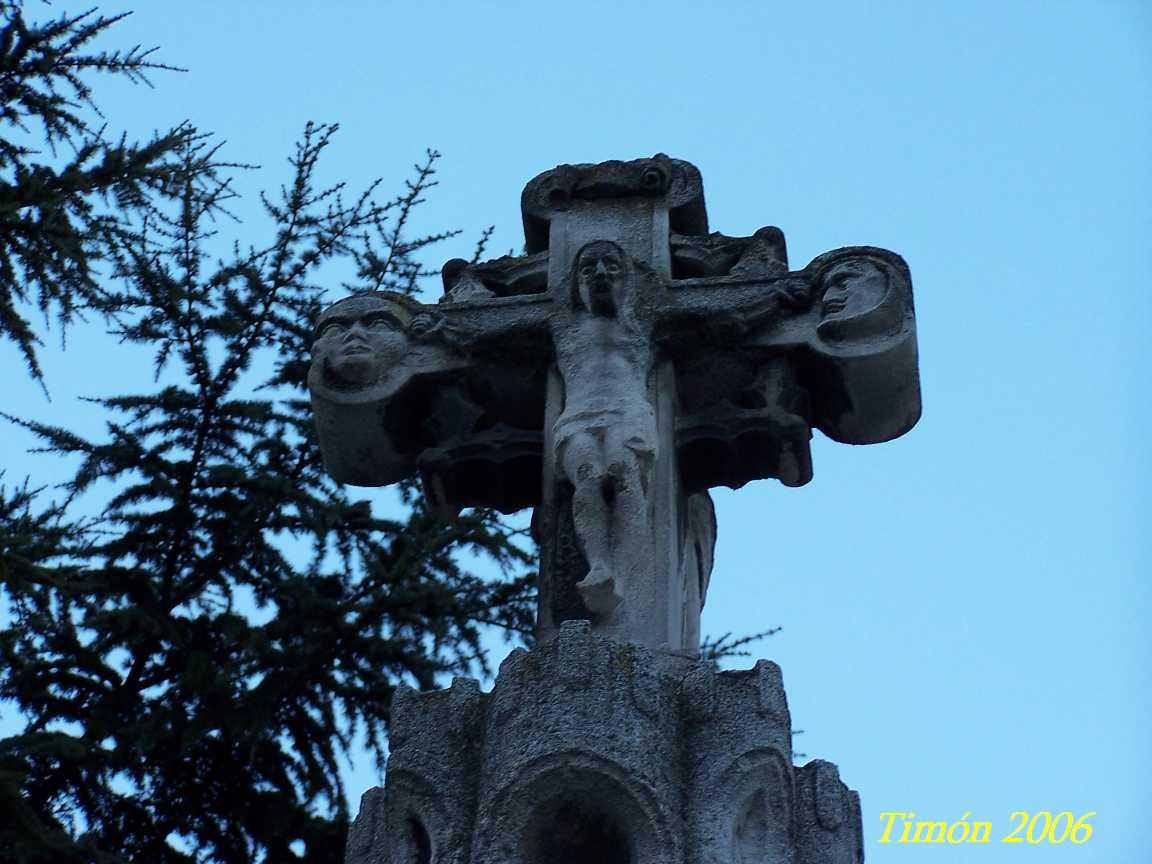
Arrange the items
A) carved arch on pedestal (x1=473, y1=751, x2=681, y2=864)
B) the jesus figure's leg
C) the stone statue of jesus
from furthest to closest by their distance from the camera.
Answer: the stone statue of jesus
the jesus figure's leg
carved arch on pedestal (x1=473, y1=751, x2=681, y2=864)

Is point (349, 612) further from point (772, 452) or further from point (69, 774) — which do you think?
point (772, 452)

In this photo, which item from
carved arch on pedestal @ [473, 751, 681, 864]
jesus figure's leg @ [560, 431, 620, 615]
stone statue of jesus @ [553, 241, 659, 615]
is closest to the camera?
carved arch on pedestal @ [473, 751, 681, 864]

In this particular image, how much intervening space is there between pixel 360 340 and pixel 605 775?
2.02m

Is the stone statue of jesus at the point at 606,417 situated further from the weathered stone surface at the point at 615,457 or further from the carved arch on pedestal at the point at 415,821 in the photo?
the carved arch on pedestal at the point at 415,821

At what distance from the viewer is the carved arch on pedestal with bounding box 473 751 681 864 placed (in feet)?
15.9

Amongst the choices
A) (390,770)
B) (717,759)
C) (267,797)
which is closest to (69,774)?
(267,797)

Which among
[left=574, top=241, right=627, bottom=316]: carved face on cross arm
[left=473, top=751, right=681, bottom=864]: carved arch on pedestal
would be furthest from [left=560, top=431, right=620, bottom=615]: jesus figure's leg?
[left=473, top=751, right=681, bottom=864]: carved arch on pedestal

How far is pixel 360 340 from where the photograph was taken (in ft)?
21.1

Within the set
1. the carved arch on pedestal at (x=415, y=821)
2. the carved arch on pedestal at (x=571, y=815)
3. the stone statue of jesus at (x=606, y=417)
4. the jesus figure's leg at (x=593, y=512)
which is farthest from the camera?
the stone statue of jesus at (x=606, y=417)

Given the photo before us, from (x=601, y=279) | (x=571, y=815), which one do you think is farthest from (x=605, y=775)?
(x=601, y=279)

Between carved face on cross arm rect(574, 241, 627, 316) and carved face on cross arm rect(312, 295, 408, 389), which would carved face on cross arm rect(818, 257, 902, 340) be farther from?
carved face on cross arm rect(312, 295, 408, 389)

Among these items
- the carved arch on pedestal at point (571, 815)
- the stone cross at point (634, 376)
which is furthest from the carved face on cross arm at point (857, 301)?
the carved arch on pedestal at point (571, 815)

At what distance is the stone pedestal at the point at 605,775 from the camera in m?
4.88

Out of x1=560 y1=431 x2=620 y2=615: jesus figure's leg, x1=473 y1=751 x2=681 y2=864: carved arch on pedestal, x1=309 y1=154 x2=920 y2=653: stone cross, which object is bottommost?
x1=473 y1=751 x2=681 y2=864: carved arch on pedestal
